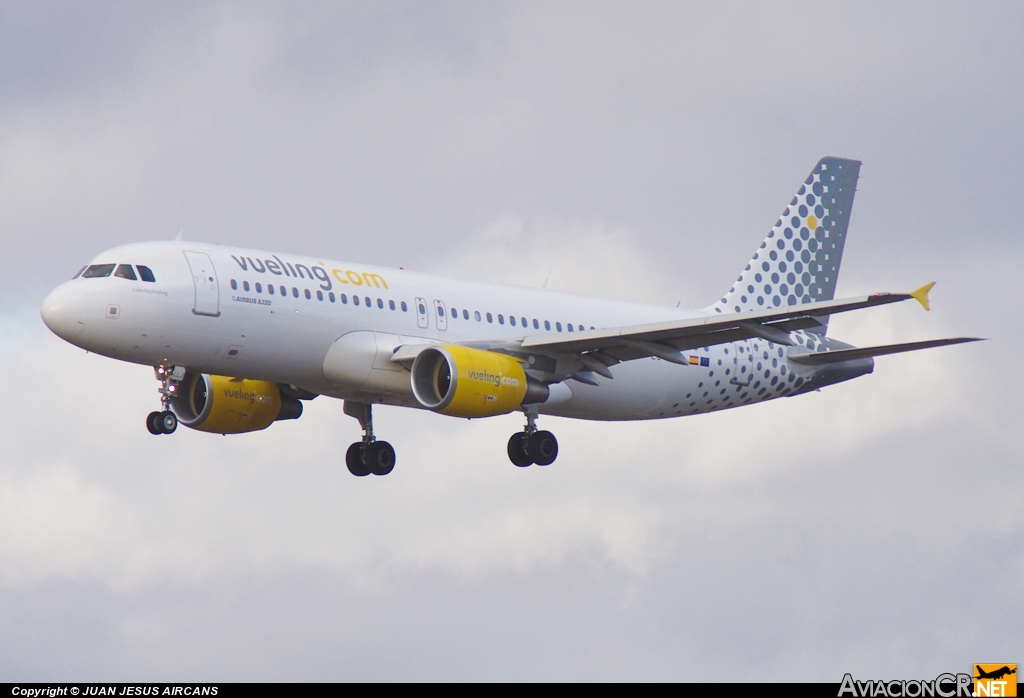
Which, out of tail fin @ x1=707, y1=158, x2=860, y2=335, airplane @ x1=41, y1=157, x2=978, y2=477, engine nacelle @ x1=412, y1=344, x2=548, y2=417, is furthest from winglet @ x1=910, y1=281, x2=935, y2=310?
tail fin @ x1=707, y1=158, x2=860, y2=335

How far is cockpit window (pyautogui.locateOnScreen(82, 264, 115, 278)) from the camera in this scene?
35.7 meters

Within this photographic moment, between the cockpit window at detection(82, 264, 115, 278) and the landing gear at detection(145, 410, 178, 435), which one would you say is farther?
the landing gear at detection(145, 410, 178, 435)

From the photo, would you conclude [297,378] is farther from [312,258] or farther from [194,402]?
[194,402]

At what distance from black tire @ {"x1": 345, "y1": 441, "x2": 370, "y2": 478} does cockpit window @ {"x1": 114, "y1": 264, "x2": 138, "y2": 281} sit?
34.0ft

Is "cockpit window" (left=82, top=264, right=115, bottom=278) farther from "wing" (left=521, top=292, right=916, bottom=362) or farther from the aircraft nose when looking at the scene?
"wing" (left=521, top=292, right=916, bottom=362)

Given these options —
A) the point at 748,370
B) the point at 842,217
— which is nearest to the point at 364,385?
the point at 748,370

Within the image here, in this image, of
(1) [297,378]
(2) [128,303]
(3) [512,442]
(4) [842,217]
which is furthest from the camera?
(4) [842,217]

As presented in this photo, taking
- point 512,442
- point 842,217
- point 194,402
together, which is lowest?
point 512,442

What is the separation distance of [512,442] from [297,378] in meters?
6.38

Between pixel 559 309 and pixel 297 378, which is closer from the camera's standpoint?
pixel 297 378

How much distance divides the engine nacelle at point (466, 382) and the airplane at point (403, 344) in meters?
0.04

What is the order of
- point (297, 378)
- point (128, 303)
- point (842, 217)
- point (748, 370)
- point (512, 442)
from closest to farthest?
1. point (128, 303)
2. point (297, 378)
3. point (512, 442)
4. point (748, 370)
5. point (842, 217)

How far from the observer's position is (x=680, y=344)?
40.0 meters

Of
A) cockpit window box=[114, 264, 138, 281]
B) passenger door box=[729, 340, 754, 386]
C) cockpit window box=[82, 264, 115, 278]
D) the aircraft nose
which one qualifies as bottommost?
the aircraft nose
